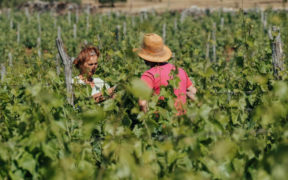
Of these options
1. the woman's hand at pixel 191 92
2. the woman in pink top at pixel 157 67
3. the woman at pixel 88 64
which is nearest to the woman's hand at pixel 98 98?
the woman at pixel 88 64

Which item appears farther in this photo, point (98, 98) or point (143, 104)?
point (98, 98)

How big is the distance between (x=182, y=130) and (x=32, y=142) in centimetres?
88

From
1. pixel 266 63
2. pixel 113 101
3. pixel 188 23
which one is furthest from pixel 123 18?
pixel 113 101

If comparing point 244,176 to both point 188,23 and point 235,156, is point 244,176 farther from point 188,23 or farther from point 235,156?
point 188,23

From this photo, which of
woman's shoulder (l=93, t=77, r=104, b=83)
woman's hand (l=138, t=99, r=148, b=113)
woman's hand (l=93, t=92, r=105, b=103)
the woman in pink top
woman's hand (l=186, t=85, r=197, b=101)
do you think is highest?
the woman in pink top

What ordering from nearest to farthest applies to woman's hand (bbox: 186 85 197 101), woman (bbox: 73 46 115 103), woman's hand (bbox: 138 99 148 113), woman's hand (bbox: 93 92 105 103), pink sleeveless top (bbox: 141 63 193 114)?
woman's hand (bbox: 138 99 148 113) → pink sleeveless top (bbox: 141 63 193 114) → woman's hand (bbox: 186 85 197 101) → woman's hand (bbox: 93 92 105 103) → woman (bbox: 73 46 115 103)

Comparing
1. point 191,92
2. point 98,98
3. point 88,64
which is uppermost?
point 88,64

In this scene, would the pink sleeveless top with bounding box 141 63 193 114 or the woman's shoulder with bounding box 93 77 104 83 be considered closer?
the pink sleeveless top with bounding box 141 63 193 114

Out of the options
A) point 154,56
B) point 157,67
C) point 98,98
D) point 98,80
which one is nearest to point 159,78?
point 157,67

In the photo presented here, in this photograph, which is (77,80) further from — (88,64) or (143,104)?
(143,104)

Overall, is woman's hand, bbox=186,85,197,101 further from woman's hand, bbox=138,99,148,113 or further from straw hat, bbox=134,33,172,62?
woman's hand, bbox=138,99,148,113

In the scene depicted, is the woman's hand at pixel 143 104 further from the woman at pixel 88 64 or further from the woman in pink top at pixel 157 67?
the woman at pixel 88 64

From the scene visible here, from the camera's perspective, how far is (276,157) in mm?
1640

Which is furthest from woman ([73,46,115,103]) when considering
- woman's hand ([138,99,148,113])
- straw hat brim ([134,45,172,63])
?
woman's hand ([138,99,148,113])
